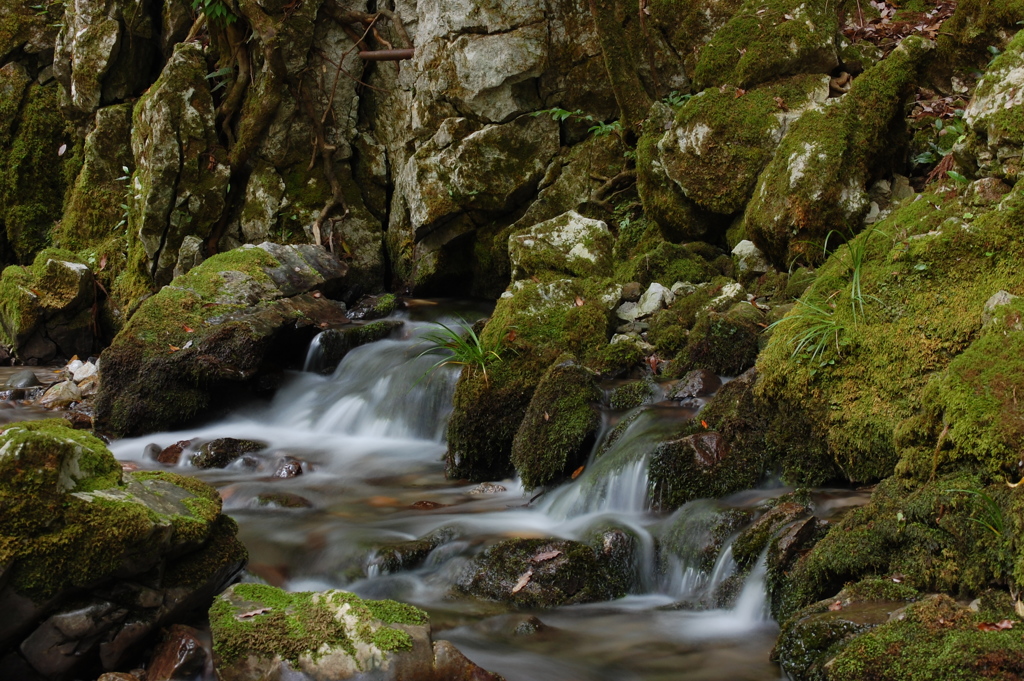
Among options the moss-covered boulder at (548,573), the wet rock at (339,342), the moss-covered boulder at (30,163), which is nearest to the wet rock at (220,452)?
the wet rock at (339,342)

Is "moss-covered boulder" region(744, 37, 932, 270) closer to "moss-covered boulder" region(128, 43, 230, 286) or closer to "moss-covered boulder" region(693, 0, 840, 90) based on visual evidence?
"moss-covered boulder" region(693, 0, 840, 90)

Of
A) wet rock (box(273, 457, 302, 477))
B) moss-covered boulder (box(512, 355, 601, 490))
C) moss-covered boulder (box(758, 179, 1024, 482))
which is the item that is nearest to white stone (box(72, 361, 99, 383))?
wet rock (box(273, 457, 302, 477))

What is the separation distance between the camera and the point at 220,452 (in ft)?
23.8

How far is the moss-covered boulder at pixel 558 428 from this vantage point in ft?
18.9

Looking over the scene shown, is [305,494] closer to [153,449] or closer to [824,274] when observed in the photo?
[153,449]

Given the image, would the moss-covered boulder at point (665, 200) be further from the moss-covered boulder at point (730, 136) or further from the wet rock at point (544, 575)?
the wet rock at point (544, 575)

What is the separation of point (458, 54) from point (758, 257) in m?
5.16

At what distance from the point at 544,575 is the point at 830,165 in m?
4.31

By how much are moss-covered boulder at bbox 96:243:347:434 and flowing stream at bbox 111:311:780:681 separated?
1.30 ft

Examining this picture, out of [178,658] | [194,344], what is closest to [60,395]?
[194,344]

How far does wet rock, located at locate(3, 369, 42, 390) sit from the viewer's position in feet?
33.2

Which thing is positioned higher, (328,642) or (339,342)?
(339,342)

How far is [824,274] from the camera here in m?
5.45

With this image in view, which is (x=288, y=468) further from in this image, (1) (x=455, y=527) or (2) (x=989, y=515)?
(2) (x=989, y=515)
